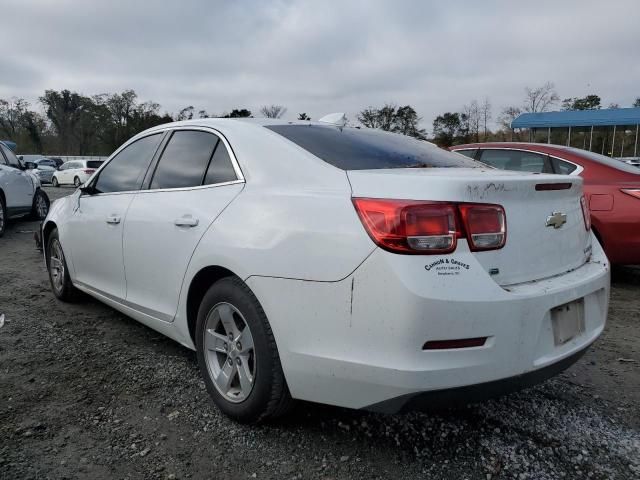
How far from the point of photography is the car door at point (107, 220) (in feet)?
11.3

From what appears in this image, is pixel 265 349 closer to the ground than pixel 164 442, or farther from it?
farther from it

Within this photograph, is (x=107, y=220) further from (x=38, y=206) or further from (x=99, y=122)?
(x=99, y=122)

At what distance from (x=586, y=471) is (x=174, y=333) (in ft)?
7.15

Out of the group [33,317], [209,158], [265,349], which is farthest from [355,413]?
[33,317]

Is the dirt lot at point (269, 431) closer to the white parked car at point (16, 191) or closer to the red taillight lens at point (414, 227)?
the red taillight lens at point (414, 227)

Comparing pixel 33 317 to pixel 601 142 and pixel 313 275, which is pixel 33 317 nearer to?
pixel 313 275

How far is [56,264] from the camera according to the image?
4629 millimetres

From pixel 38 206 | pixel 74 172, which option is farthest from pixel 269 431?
pixel 74 172

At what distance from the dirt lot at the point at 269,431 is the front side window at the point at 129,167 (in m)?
1.16

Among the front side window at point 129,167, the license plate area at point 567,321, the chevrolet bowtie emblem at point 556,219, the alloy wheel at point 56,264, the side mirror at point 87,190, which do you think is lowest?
the alloy wheel at point 56,264

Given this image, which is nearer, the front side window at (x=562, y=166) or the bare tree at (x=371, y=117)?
the front side window at (x=562, y=166)

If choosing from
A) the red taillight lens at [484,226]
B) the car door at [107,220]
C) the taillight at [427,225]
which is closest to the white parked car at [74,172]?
the car door at [107,220]

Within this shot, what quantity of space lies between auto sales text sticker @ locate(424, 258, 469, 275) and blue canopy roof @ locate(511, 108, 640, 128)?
106 feet

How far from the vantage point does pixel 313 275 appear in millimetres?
2037
